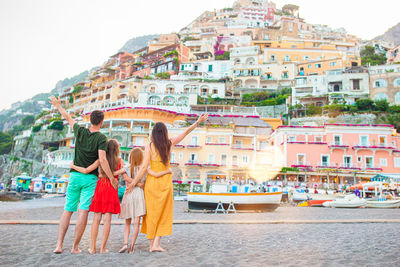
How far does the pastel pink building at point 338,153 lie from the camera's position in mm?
30641

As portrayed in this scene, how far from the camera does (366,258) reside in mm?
3984

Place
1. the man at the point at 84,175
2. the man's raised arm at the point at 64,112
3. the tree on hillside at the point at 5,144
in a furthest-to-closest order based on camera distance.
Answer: the tree on hillside at the point at 5,144
the man's raised arm at the point at 64,112
the man at the point at 84,175

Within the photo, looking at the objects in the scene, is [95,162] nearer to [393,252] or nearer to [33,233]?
[33,233]

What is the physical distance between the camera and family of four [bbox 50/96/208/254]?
449 cm

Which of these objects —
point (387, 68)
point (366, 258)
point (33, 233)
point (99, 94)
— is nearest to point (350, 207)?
point (366, 258)

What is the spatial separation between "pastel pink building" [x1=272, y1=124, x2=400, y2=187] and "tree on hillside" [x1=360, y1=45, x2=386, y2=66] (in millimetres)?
32773

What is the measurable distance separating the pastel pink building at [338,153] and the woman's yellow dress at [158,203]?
27.3 meters

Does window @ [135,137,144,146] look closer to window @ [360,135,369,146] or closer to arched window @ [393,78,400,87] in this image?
window @ [360,135,369,146]

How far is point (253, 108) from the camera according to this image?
4591cm

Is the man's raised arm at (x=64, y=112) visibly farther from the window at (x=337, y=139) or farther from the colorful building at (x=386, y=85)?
the colorful building at (x=386, y=85)

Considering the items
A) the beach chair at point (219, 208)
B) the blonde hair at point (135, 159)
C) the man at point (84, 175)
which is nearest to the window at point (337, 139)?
the beach chair at point (219, 208)

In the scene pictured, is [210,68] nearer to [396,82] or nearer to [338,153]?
[396,82]

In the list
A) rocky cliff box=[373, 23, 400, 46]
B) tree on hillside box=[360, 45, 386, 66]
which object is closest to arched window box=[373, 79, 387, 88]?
tree on hillside box=[360, 45, 386, 66]

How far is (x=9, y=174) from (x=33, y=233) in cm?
5740
